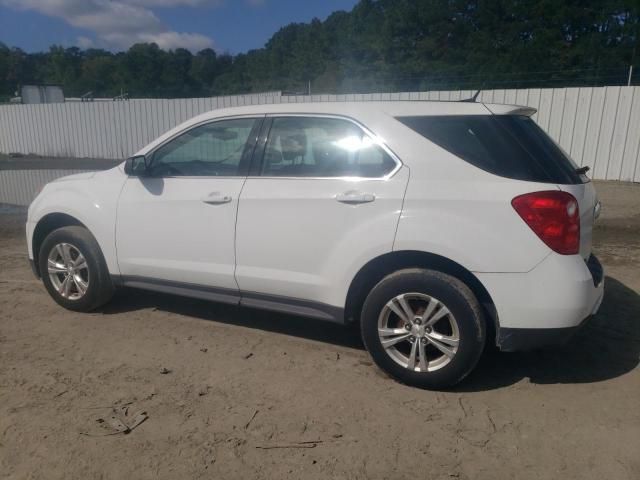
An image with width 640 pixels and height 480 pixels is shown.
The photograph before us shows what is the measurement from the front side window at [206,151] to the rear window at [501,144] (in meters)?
1.31

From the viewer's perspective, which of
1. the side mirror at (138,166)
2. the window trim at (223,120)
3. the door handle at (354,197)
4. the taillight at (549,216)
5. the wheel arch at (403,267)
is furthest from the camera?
the side mirror at (138,166)

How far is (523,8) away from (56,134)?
29.4 meters

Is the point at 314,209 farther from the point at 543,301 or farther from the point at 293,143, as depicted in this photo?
the point at 543,301

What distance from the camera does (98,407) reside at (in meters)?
3.33

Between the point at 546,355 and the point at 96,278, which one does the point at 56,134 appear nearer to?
the point at 96,278

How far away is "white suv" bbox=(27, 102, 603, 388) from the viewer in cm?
321

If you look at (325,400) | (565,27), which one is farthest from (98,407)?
(565,27)

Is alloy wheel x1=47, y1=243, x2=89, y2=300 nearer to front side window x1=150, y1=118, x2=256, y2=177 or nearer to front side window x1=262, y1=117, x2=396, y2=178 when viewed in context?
front side window x1=150, y1=118, x2=256, y2=177

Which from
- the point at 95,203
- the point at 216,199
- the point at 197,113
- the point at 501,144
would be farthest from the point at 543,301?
the point at 197,113

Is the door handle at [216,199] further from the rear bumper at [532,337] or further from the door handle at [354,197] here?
the rear bumper at [532,337]

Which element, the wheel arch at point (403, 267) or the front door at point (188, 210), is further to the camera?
the front door at point (188, 210)

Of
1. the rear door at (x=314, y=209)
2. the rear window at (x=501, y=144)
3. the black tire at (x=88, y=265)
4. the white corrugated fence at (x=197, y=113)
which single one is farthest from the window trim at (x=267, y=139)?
the white corrugated fence at (x=197, y=113)

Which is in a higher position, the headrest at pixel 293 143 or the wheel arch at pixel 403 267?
the headrest at pixel 293 143

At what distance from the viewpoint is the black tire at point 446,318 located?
10.8 feet
